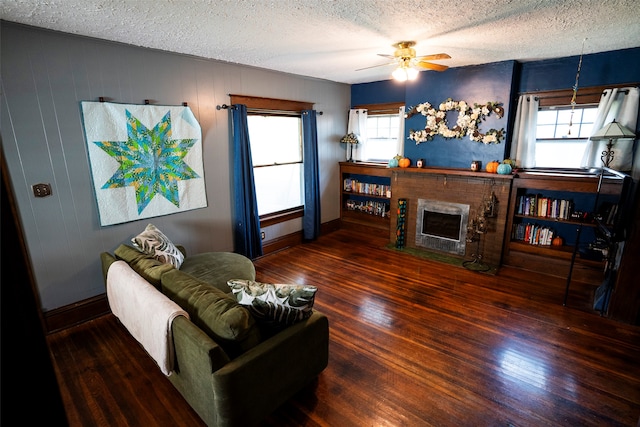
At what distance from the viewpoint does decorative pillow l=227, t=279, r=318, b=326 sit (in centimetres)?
194

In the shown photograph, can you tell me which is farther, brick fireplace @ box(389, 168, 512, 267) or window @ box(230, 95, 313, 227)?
window @ box(230, 95, 313, 227)

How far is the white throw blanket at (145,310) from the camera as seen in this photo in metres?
1.93

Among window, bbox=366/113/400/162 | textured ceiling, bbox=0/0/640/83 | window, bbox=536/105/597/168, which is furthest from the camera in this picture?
window, bbox=366/113/400/162

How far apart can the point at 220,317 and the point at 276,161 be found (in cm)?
334

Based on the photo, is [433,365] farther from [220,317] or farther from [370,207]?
Answer: [370,207]

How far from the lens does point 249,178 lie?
421 cm

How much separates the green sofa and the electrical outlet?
4.79 feet

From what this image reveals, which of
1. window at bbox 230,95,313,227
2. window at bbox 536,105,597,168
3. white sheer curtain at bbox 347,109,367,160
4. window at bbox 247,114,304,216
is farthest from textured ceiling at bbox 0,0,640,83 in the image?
white sheer curtain at bbox 347,109,367,160

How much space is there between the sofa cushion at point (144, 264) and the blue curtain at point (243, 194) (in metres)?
1.53

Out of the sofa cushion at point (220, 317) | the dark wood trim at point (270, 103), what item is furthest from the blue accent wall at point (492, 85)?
the sofa cushion at point (220, 317)

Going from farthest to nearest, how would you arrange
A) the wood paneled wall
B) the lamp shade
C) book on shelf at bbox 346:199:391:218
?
book on shelf at bbox 346:199:391:218 → the lamp shade → the wood paneled wall

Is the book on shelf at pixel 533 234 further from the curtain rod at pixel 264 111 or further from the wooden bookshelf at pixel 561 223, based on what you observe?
the curtain rod at pixel 264 111

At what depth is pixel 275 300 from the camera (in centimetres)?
195

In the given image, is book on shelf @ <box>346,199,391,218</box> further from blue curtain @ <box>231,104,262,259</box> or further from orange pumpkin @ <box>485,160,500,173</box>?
blue curtain @ <box>231,104,262,259</box>
